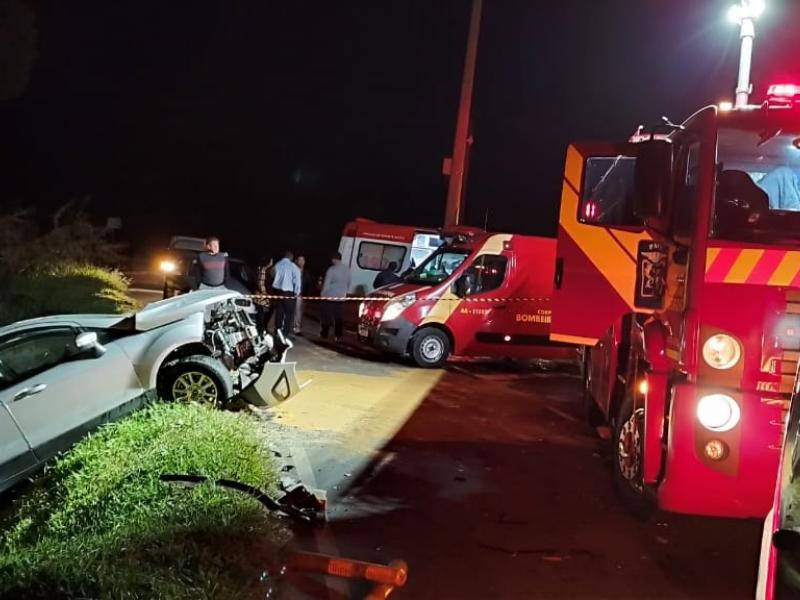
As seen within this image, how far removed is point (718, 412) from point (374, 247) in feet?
45.9

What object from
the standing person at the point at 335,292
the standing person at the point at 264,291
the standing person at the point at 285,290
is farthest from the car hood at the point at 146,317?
the standing person at the point at 335,292

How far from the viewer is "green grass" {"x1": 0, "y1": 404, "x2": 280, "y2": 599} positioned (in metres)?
3.37

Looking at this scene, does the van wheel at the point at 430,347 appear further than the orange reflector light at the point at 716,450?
Yes

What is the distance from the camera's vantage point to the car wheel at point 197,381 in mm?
7246

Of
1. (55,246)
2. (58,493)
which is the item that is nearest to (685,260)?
(58,493)

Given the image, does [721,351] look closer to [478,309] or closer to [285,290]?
[478,309]

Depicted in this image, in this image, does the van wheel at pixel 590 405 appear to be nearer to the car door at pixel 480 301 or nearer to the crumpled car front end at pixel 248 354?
the crumpled car front end at pixel 248 354

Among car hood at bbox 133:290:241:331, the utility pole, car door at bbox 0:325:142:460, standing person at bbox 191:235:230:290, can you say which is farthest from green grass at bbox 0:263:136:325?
the utility pole

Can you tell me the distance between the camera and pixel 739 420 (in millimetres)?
4531

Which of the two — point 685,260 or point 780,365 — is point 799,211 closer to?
point 685,260

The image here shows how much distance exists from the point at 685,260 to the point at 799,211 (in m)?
0.81

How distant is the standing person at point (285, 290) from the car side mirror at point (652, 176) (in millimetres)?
9270

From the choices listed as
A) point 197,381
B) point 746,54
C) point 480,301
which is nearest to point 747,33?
point 746,54

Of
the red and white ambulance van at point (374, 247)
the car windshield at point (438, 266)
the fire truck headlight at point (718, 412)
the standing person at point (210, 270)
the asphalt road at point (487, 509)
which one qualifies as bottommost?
the asphalt road at point (487, 509)
